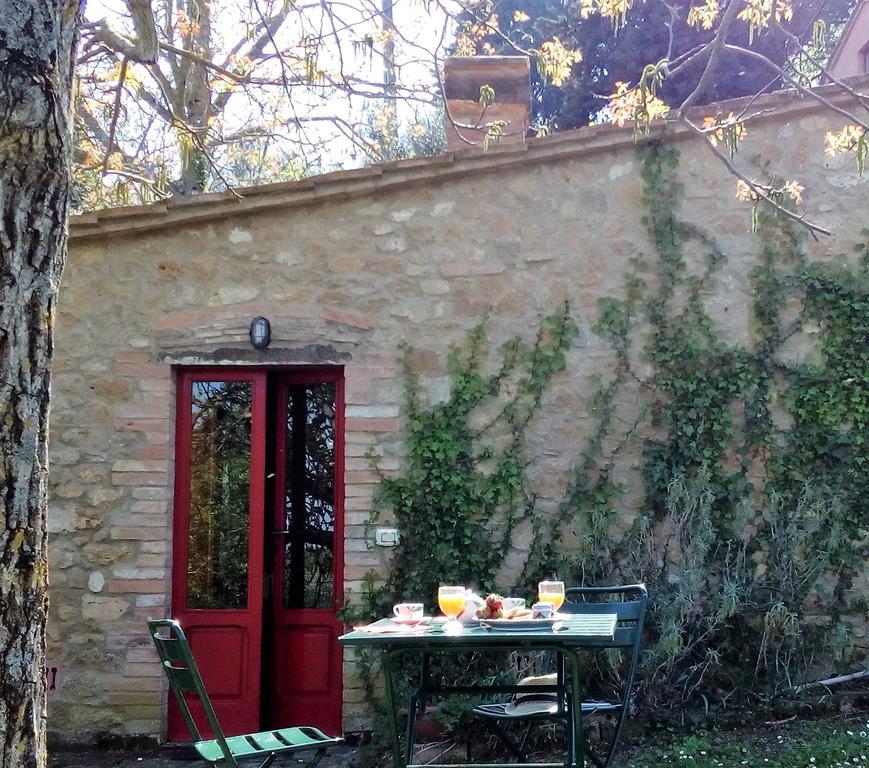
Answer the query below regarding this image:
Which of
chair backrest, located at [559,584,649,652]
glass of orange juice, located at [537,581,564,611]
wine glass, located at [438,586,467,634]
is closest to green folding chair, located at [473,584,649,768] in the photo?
chair backrest, located at [559,584,649,652]

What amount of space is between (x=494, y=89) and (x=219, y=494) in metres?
Result: 3.20

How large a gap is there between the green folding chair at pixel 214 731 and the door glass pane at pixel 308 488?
2049 millimetres

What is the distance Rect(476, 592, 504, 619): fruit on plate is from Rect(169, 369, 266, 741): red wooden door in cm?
247

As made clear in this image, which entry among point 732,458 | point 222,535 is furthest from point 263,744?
point 732,458

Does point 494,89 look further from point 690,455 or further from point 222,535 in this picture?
point 222,535

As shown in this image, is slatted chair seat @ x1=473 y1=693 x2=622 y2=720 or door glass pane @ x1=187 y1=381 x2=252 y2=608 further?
door glass pane @ x1=187 y1=381 x2=252 y2=608

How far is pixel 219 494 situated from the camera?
230 inches

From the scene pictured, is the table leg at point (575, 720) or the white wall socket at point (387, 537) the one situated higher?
the white wall socket at point (387, 537)

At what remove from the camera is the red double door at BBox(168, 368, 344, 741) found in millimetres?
5703

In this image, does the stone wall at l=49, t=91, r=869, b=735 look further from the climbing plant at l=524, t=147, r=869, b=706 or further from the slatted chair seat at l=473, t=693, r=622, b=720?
the slatted chair seat at l=473, t=693, r=622, b=720

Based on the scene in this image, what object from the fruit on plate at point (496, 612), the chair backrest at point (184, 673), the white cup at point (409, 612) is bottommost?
the chair backrest at point (184, 673)

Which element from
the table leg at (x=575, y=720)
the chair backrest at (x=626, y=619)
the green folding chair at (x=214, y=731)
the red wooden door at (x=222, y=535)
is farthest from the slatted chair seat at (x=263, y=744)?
the red wooden door at (x=222, y=535)

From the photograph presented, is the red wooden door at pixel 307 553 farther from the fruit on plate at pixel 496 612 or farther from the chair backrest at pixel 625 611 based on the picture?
the fruit on plate at pixel 496 612

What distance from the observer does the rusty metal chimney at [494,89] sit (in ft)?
21.9
